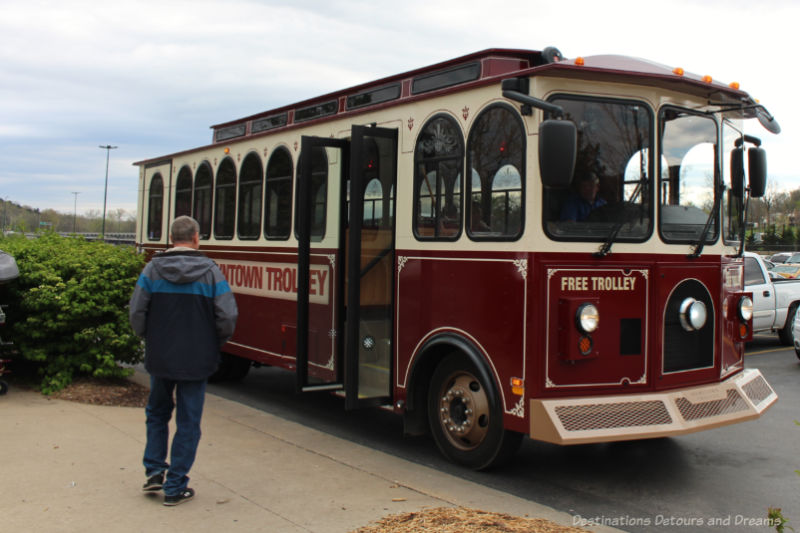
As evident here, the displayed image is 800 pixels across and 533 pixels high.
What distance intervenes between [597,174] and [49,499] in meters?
4.45

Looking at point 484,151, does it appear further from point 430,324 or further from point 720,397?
point 720,397

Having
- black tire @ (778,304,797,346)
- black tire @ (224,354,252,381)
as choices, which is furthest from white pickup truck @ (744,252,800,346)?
black tire @ (224,354,252,381)

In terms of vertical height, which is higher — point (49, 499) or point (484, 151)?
point (484, 151)

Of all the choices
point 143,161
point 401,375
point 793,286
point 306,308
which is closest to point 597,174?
point 401,375

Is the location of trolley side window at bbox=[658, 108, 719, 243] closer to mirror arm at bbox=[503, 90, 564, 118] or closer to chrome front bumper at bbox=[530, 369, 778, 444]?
mirror arm at bbox=[503, 90, 564, 118]

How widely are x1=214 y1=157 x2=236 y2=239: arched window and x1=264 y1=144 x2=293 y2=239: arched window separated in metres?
0.99

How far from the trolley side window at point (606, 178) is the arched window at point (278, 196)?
12.8ft

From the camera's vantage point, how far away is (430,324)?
21.1ft

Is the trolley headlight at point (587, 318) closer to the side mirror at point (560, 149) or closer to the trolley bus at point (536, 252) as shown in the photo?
the trolley bus at point (536, 252)

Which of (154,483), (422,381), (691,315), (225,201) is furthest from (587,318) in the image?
(225,201)

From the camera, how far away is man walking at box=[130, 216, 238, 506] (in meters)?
4.86

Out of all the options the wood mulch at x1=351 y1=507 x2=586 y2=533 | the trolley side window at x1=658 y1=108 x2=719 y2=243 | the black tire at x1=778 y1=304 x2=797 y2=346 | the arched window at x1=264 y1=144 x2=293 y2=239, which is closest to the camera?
the wood mulch at x1=351 y1=507 x2=586 y2=533

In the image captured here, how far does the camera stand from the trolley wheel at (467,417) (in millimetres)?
5877

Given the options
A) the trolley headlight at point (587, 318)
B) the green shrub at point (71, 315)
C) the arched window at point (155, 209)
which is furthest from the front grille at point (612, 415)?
the arched window at point (155, 209)
